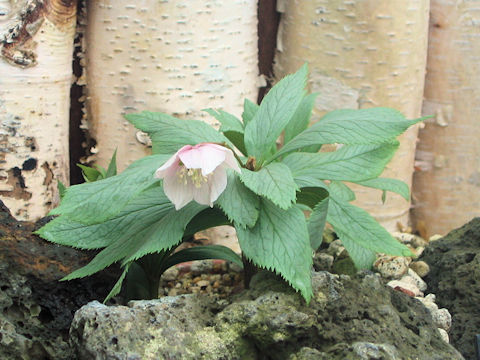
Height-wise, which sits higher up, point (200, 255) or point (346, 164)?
point (346, 164)

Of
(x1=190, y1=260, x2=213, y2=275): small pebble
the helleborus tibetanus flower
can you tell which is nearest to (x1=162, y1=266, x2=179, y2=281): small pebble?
(x1=190, y1=260, x2=213, y2=275): small pebble

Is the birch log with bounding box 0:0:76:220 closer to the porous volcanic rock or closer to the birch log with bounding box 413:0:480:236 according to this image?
the porous volcanic rock

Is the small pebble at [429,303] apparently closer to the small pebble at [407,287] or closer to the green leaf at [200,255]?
the small pebble at [407,287]

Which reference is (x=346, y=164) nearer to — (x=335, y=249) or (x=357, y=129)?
(x=357, y=129)

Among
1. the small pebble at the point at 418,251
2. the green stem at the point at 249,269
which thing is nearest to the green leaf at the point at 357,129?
the green stem at the point at 249,269

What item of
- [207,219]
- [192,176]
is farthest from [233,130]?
[192,176]

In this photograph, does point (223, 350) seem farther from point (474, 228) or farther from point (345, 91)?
point (345, 91)
